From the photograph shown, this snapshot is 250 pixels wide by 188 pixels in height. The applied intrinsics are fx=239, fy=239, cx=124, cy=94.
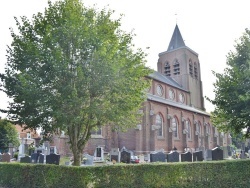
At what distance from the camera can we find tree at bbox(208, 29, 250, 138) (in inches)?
378

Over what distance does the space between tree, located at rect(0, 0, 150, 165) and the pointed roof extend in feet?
114

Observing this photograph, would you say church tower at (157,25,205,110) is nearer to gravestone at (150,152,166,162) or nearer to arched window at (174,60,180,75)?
arched window at (174,60,180,75)

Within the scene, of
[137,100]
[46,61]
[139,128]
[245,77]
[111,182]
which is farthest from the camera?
[139,128]

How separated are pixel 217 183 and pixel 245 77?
4.25 meters

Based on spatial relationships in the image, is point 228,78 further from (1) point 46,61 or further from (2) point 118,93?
(1) point 46,61

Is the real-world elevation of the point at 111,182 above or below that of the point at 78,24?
below

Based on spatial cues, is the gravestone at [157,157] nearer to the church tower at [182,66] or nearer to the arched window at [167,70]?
the church tower at [182,66]

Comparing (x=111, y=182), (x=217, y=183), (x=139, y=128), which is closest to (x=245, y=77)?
(x=217, y=183)

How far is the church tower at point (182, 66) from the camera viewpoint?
42031 mm

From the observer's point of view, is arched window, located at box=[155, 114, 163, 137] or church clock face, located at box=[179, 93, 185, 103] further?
church clock face, located at box=[179, 93, 185, 103]

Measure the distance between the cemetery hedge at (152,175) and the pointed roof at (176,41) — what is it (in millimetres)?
36650

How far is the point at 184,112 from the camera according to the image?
34531 mm

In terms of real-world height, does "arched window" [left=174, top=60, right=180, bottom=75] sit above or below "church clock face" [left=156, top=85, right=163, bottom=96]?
above

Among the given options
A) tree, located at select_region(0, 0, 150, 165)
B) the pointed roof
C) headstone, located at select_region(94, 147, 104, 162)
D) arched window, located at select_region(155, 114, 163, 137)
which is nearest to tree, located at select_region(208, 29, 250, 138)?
tree, located at select_region(0, 0, 150, 165)
